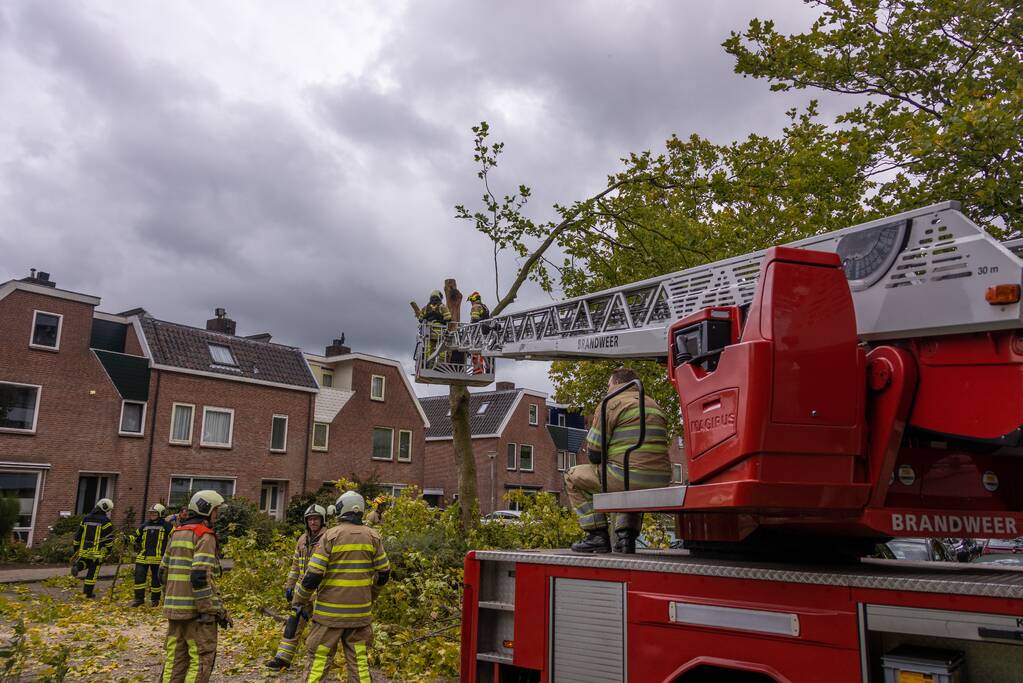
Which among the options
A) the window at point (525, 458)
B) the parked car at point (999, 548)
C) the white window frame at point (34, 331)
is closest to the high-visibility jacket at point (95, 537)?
the white window frame at point (34, 331)

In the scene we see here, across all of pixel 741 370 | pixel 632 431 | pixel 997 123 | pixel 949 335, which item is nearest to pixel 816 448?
pixel 741 370

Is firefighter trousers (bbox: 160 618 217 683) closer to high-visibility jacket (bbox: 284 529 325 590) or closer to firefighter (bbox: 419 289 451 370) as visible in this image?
high-visibility jacket (bbox: 284 529 325 590)

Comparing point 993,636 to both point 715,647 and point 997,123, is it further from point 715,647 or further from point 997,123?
point 997,123

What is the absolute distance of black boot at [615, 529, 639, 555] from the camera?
4.65 metres

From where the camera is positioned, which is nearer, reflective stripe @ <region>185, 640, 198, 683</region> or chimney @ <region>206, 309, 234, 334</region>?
reflective stripe @ <region>185, 640, 198, 683</region>

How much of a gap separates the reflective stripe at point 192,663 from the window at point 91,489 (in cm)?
1912

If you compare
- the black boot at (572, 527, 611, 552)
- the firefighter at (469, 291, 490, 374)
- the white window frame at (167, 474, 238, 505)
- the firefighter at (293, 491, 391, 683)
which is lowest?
the firefighter at (293, 491, 391, 683)

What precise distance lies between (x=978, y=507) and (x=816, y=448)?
3.19 ft

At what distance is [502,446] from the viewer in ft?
128

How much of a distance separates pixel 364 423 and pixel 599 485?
28271 mm

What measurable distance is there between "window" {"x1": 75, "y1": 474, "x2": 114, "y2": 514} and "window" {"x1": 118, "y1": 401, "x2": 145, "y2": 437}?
1436mm

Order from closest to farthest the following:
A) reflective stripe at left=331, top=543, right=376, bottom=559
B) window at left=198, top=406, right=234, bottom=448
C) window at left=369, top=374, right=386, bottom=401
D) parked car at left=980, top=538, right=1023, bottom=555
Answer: reflective stripe at left=331, top=543, right=376, bottom=559 < parked car at left=980, top=538, right=1023, bottom=555 < window at left=198, top=406, right=234, bottom=448 < window at left=369, top=374, right=386, bottom=401

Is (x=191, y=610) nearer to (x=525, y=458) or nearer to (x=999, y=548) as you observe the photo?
(x=999, y=548)

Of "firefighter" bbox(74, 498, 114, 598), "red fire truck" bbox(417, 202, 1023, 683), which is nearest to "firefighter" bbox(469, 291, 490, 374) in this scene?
"red fire truck" bbox(417, 202, 1023, 683)
